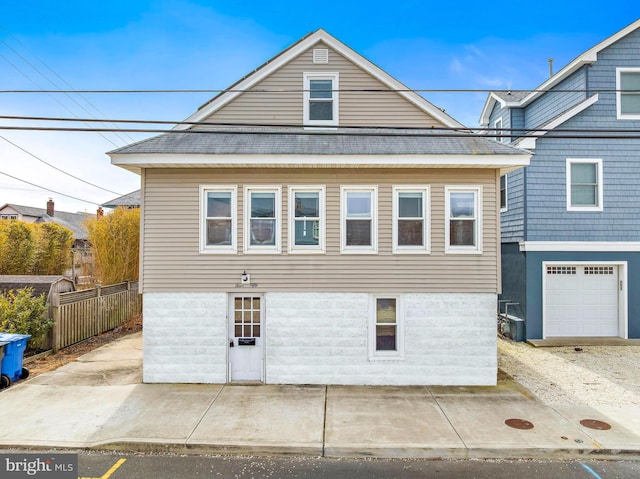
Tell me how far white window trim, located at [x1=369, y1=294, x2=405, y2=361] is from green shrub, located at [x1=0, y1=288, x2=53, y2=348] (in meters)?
8.77

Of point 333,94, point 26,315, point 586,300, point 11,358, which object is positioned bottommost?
point 11,358

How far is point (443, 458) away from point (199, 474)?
3.62 meters

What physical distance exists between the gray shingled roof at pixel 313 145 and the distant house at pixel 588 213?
180 inches

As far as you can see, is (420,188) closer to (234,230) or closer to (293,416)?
(234,230)

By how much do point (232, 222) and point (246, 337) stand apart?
2.72m

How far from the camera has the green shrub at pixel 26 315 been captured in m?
9.64

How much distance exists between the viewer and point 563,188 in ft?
40.0

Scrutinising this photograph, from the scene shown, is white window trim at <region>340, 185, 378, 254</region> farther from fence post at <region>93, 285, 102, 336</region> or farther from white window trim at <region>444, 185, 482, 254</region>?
fence post at <region>93, 285, 102, 336</region>

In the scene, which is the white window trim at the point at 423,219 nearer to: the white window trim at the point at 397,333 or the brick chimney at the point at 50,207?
the white window trim at the point at 397,333

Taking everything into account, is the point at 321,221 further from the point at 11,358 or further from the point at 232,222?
the point at 11,358

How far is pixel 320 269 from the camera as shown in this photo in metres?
8.81

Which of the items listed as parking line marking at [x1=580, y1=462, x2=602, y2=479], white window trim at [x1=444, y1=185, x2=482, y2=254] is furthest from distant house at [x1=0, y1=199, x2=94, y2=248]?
parking line marking at [x1=580, y1=462, x2=602, y2=479]

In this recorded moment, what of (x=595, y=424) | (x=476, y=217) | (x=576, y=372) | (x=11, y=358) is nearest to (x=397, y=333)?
(x=476, y=217)

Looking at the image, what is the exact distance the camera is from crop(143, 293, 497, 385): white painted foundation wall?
8688 millimetres
